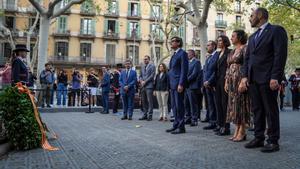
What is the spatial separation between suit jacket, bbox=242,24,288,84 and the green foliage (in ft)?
12.4

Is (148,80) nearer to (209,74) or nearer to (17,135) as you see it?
(209,74)

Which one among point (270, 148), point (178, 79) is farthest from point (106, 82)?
point (270, 148)

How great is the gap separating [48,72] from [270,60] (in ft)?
43.3

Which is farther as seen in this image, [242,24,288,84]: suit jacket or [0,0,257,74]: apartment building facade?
[0,0,257,74]: apartment building facade

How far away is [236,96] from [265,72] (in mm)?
1145

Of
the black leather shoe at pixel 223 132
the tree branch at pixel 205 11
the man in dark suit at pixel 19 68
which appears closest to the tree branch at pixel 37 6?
the tree branch at pixel 205 11

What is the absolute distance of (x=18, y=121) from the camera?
247 inches

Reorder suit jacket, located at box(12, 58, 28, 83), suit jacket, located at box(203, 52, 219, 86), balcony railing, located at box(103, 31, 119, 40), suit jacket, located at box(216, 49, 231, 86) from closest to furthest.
A: suit jacket, located at box(12, 58, 28, 83), suit jacket, located at box(216, 49, 231, 86), suit jacket, located at box(203, 52, 219, 86), balcony railing, located at box(103, 31, 119, 40)

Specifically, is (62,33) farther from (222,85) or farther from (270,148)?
(270,148)

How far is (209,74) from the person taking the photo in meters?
8.84

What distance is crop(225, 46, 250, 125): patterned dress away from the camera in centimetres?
701

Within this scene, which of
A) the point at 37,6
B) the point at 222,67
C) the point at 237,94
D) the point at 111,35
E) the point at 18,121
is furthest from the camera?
the point at 111,35

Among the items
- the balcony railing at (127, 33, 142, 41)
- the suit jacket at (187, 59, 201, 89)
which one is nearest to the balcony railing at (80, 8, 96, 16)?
the balcony railing at (127, 33, 142, 41)

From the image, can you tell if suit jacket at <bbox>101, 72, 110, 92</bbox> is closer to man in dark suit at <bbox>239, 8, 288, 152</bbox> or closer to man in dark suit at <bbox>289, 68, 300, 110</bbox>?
man in dark suit at <bbox>289, 68, 300, 110</bbox>
